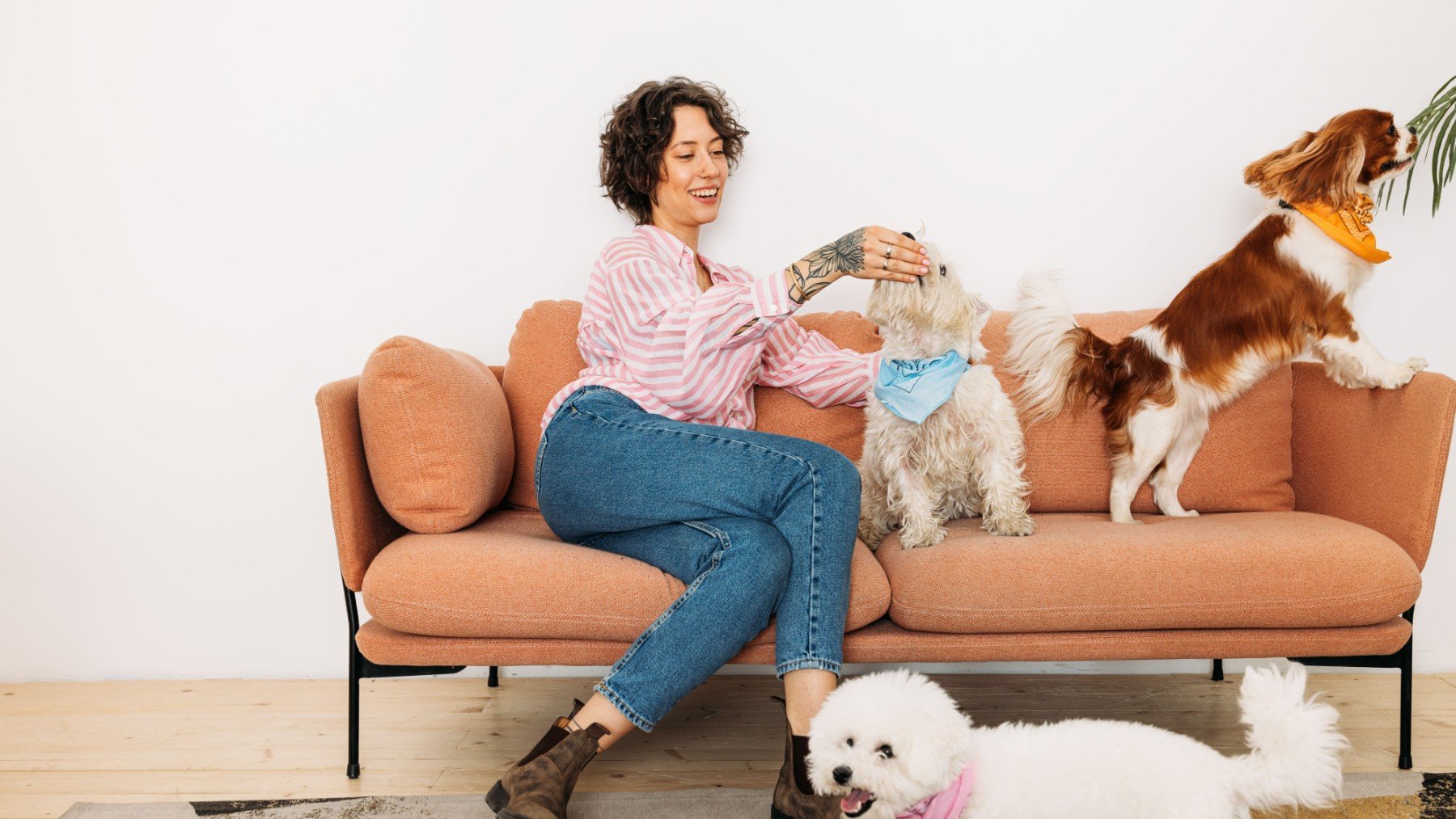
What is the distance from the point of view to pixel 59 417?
2.59 meters

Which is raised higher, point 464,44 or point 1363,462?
point 464,44

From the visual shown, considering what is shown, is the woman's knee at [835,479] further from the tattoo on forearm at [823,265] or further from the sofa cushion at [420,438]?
the sofa cushion at [420,438]

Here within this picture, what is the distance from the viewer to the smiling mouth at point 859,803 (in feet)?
4.33

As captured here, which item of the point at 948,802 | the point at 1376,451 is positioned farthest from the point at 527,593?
the point at 1376,451

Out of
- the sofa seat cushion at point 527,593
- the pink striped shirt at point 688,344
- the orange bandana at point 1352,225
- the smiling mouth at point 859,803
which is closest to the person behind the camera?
the smiling mouth at point 859,803

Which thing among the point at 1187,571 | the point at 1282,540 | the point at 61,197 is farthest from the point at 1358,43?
the point at 61,197

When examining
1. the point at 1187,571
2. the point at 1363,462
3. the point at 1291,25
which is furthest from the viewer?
the point at 1291,25

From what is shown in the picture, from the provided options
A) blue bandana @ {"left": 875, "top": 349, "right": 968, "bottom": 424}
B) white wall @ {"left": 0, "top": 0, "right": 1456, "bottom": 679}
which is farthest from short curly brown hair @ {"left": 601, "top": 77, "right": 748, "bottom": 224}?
blue bandana @ {"left": 875, "top": 349, "right": 968, "bottom": 424}

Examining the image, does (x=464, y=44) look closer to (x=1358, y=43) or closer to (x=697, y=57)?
(x=697, y=57)

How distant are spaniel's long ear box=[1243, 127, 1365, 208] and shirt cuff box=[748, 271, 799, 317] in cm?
124

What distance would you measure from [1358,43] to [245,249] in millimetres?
3135

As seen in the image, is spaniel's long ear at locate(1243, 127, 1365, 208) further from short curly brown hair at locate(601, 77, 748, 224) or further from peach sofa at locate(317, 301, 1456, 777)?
Answer: short curly brown hair at locate(601, 77, 748, 224)

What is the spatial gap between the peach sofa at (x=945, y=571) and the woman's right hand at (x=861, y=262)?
56 centimetres

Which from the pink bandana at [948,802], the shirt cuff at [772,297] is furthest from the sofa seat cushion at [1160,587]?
the shirt cuff at [772,297]
